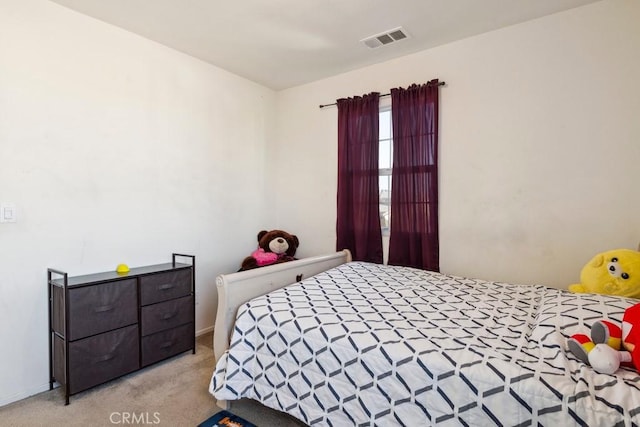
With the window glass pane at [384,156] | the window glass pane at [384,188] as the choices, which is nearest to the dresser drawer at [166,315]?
the window glass pane at [384,188]

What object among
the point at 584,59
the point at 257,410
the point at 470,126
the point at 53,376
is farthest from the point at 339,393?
the point at 584,59

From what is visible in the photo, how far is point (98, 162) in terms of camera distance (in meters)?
2.30

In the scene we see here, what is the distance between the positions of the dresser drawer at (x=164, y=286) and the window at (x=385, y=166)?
1.78 metres

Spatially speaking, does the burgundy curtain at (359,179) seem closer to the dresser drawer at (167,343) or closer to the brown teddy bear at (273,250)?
the brown teddy bear at (273,250)

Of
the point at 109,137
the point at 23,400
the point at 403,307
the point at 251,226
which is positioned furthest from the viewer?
the point at 251,226

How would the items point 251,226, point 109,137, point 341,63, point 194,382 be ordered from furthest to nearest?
point 251,226 < point 341,63 < point 109,137 < point 194,382

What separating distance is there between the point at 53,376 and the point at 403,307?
226 cm

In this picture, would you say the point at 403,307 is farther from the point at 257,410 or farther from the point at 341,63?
the point at 341,63

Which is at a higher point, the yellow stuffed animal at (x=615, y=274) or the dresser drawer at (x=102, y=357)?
the yellow stuffed animal at (x=615, y=274)

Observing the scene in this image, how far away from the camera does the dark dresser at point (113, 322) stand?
75.8 inches

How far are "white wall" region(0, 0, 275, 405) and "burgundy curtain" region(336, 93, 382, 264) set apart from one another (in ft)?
3.58

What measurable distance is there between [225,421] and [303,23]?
2618 millimetres

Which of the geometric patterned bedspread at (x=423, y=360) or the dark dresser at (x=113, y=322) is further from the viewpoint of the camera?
the dark dresser at (x=113, y=322)

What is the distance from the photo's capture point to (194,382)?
83.4 inches
